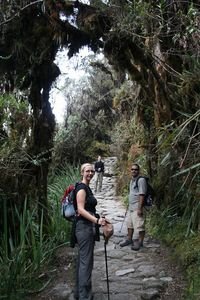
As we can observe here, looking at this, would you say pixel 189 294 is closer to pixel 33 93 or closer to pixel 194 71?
pixel 194 71

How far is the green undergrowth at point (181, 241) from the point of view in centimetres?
500

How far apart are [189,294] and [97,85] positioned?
58.2ft

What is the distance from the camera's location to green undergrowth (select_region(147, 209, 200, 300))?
500cm

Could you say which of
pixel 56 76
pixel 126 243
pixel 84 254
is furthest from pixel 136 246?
pixel 56 76

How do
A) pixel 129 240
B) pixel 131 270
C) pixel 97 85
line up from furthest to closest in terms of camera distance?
pixel 97 85
pixel 129 240
pixel 131 270

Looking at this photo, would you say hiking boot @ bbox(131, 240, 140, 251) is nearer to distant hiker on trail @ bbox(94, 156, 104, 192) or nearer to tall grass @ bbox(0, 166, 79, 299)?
tall grass @ bbox(0, 166, 79, 299)

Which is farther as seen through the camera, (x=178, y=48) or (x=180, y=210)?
(x=180, y=210)

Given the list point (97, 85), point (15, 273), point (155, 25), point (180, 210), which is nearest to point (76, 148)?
point (97, 85)

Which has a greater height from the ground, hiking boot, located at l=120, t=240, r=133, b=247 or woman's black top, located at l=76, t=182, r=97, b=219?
woman's black top, located at l=76, t=182, r=97, b=219

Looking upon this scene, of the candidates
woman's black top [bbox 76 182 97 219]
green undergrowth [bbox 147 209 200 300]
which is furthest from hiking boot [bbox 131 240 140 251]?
woman's black top [bbox 76 182 97 219]

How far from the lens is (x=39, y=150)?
6.74 metres

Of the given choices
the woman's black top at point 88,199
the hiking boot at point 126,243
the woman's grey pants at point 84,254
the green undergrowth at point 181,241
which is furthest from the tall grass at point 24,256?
the green undergrowth at point 181,241

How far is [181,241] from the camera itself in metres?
6.59

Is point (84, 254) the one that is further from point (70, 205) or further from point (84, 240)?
point (70, 205)
